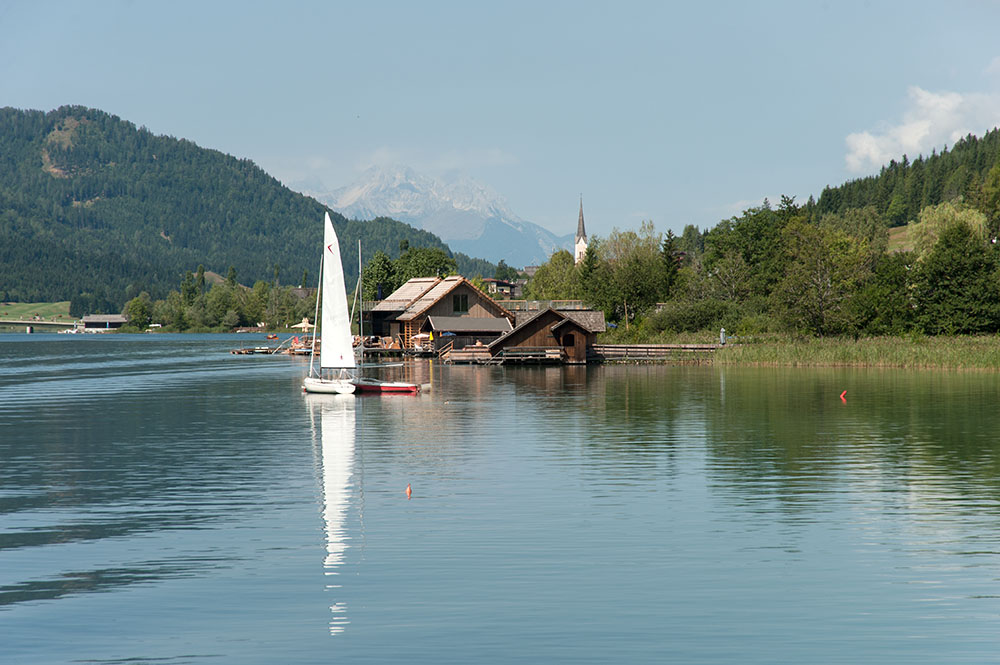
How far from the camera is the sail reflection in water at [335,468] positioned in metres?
19.2

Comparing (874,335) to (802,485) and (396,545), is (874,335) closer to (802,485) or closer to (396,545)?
(802,485)

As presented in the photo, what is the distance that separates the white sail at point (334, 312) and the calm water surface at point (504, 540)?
12.9 metres

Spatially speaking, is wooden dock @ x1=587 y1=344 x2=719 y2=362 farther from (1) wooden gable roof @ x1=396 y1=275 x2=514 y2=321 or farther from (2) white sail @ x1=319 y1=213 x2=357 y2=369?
(2) white sail @ x1=319 y1=213 x2=357 y2=369

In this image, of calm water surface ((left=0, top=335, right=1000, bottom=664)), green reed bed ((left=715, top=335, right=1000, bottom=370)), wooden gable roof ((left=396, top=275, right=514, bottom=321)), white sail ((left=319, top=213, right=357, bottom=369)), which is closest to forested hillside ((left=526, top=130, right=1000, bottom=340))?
green reed bed ((left=715, top=335, right=1000, bottom=370))

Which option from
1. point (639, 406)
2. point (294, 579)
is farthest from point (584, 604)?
point (639, 406)

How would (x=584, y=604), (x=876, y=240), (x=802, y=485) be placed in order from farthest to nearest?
(x=876, y=240)
(x=802, y=485)
(x=584, y=604)

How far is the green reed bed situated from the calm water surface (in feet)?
116

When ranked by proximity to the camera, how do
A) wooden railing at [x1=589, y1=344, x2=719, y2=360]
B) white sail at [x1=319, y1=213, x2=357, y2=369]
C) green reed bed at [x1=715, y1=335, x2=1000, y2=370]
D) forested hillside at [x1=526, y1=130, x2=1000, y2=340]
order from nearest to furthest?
white sail at [x1=319, y1=213, x2=357, y2=369]
green reed bed at [x1=715, y1=335, x2=1000, y2=370]
forested hillside at [x1=526, y1=130, x2=1000, y2=340]
wooden railing at [x1=589, y1=344, x2=719, y2=360]

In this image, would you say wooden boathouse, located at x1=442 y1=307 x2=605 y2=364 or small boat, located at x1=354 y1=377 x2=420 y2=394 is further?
wooden boathouse, located at x1=442 y1=307 x2=605 y2=364

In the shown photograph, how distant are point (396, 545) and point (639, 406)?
35146 mm

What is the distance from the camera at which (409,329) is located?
12088cm

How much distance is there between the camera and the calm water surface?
48.9 feet

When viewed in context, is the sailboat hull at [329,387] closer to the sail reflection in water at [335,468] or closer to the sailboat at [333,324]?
the sailboat at [333,324]

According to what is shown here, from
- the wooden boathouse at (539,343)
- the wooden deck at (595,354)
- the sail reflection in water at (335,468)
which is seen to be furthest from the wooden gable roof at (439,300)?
the sail reflection in water at (335,468)
